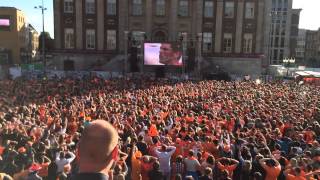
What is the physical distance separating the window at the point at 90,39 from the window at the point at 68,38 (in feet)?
6.73

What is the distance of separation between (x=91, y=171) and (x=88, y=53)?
50.7 m

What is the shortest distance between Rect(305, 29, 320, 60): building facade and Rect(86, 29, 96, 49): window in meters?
81.9

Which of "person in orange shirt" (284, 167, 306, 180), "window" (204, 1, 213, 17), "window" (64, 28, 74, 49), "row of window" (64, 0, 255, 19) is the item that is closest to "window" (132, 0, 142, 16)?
"row of window" (64, 0, 255, 19)

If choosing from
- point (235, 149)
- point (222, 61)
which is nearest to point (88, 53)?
point (222, 61)

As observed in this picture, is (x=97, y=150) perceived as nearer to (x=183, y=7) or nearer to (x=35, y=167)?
(x=35, y=167)

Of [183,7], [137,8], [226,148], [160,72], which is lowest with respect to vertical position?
[160,72]

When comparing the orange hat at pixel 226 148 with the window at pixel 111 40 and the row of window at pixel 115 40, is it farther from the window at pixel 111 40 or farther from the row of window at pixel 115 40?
the window at pixel 111 40

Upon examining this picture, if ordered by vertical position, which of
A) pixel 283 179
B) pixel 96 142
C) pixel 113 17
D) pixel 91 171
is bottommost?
pixel 283 179

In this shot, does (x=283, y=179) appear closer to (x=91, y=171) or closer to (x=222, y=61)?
(x=91, y=171)

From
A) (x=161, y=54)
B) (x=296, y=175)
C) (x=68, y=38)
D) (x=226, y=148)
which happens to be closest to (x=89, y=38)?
(x=68, y=38)

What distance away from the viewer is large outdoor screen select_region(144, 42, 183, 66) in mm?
44562

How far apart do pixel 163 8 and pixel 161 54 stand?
1052 centimetres

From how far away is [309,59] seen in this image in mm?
116375

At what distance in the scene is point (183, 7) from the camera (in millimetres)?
52750
